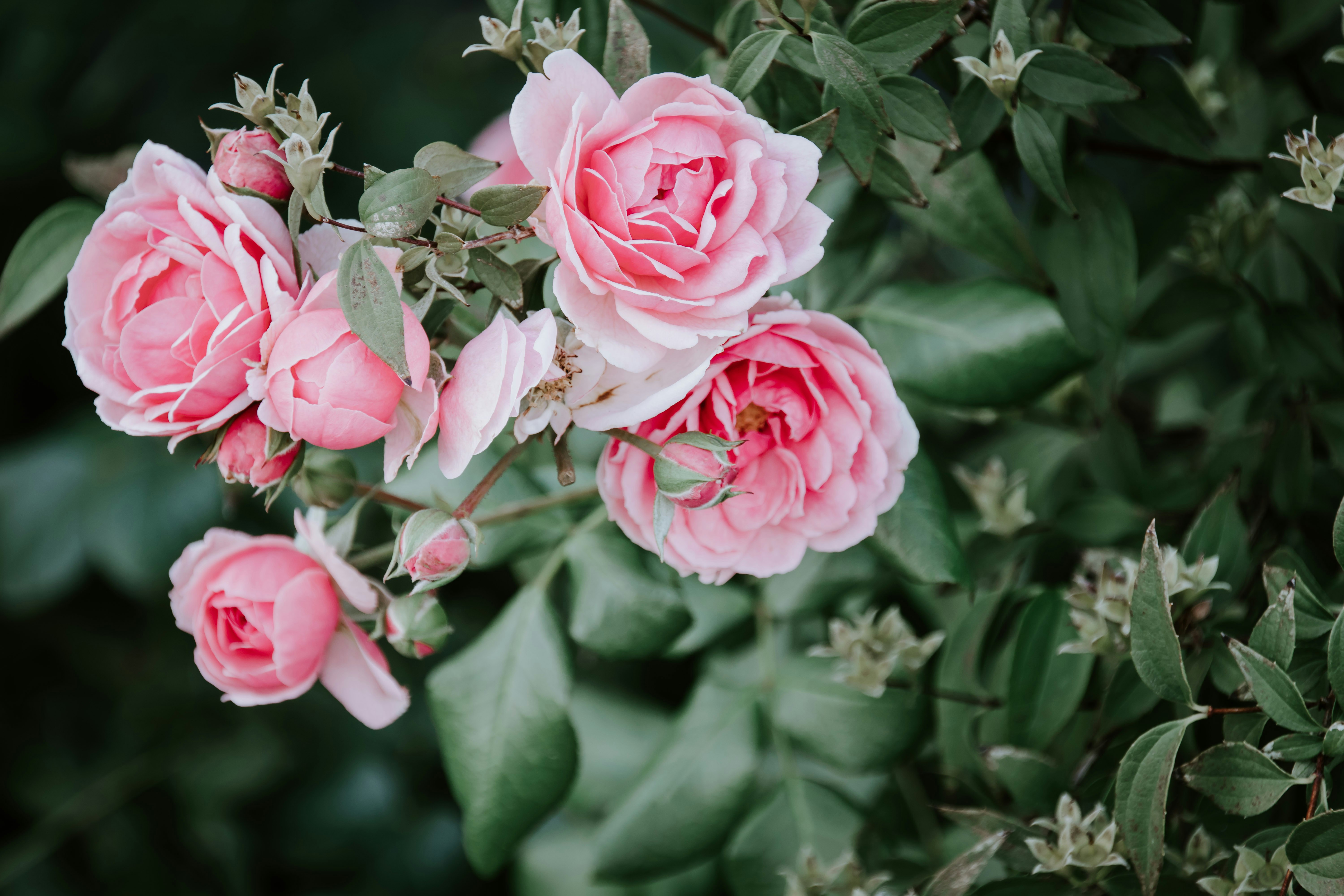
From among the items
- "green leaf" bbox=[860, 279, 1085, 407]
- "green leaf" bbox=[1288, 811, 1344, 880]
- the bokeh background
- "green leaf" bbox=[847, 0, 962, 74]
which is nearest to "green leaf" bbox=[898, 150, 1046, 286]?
"green leaf" bbox=[860, 279, 1085, 407]

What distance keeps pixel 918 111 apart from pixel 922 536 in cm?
23

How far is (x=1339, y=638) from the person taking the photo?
0.42m

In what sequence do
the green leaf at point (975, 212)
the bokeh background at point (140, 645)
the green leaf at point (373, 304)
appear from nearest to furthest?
1. the green leaf at point (373, 304)
2. the green leaf at point (975, 212)
3. the bokeh background at point (140, 645)

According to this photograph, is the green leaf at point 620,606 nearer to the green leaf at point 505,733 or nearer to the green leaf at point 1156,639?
the green leaf at point 505,733

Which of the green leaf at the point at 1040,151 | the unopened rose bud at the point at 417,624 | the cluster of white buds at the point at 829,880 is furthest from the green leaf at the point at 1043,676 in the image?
the unopened rose bud at the point at 417,624

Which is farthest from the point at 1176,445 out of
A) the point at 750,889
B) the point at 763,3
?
the point at 763,3

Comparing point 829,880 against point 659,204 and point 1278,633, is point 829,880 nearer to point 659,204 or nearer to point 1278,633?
point 1278,633

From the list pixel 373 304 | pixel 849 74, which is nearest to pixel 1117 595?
pixel 849 74

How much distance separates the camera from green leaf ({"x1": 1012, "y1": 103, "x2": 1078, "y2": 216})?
1.62 feet

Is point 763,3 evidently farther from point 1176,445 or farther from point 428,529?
point 1176,445

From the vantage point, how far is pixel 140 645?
111cm

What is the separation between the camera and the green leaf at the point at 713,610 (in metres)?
0.75

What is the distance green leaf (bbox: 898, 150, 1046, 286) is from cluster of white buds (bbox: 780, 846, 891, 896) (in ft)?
1.31

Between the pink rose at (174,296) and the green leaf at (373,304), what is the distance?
0.13ft
